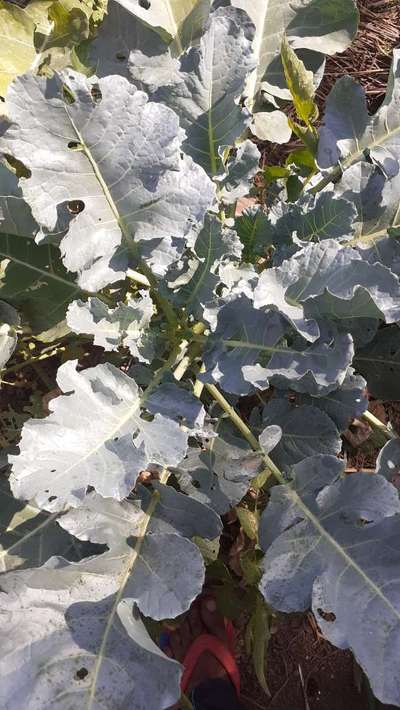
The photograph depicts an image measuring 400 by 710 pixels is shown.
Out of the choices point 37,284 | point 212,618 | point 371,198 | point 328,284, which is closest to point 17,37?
point 37,284

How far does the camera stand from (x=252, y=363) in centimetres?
113

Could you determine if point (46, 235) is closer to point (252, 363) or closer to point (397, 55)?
point (252, 363)

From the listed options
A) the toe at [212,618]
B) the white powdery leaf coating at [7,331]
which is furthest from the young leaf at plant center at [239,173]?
the toe at [212,618]

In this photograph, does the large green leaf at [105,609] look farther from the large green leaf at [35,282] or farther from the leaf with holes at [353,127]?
the leaf with holes at [353,127]

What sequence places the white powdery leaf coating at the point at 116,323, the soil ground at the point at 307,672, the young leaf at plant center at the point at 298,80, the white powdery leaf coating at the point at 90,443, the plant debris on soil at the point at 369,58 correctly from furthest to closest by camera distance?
1. the plant debris on soil at the point at 369,58
2. the soil ground at the point at 307,672
3. the young leaf at plant center at the point at 298,80
4. the white powdery leaf coating at the point at 116,323
5. the white powdery leaf coating at the point at 90,443

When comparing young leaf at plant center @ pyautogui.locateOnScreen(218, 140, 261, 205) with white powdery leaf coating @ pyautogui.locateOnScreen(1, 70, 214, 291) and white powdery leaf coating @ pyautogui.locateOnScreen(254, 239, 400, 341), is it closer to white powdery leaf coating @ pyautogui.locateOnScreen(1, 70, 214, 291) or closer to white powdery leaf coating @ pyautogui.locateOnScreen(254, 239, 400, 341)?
white powdery leaf coating @ pyautogui.locateOnScreen(1, 70, 214, 291)

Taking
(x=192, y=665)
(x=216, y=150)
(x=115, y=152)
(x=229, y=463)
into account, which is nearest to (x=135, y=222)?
(x=115, y=152)

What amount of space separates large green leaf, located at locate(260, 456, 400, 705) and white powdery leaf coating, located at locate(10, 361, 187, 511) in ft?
0.76

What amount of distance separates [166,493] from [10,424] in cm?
68

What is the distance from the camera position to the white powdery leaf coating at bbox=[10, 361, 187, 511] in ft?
2.95

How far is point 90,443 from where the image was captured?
0.98 meters

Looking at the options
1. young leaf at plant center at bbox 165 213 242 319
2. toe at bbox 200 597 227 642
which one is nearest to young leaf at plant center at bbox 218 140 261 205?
young leaf at plant center at bbox 165 213 242 319

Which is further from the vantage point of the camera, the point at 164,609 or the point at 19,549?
the point at 19,549

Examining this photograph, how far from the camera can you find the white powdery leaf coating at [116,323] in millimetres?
1081
